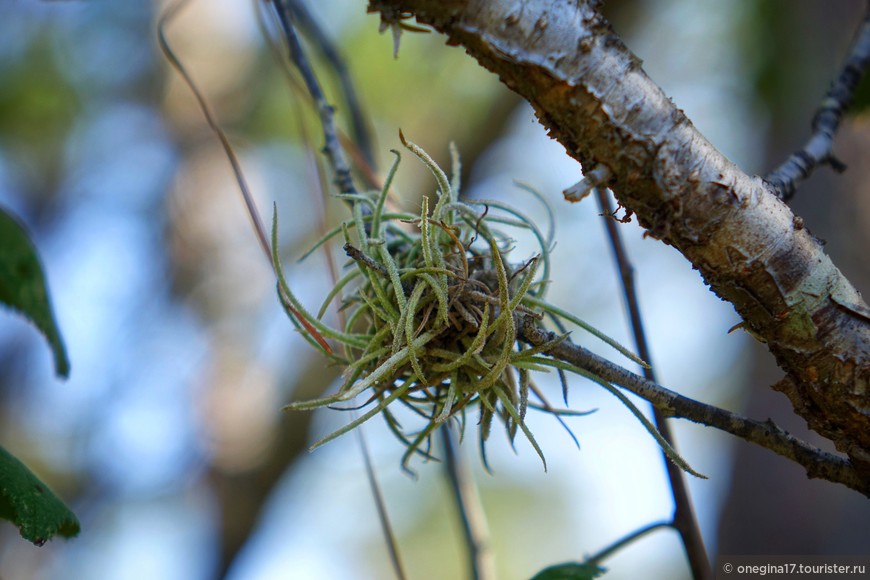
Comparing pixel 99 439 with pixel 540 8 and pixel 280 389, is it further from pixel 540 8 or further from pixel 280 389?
pixel 540 8

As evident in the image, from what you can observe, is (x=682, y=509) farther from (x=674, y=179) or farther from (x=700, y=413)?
(x=674, y=179)

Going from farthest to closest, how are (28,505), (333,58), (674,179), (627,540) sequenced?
(333,58) < (627,540) < (28,505) < (674,179)

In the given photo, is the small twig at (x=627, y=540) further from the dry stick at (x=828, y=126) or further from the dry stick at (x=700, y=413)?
the dry stick at (x=828, y=126)

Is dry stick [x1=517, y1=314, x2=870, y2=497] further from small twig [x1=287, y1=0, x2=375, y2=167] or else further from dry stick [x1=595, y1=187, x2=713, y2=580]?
small twig [x1=287, y1=0, x2=375, y2=167]

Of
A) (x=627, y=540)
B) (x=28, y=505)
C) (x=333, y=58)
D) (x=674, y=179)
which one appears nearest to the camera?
(x=674, y=179)

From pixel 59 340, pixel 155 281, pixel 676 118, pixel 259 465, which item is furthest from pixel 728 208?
pixel 155 281

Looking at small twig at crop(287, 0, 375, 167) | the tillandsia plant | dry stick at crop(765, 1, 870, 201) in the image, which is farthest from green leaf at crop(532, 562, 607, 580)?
small twig at crop(287, 0, 375, 167)

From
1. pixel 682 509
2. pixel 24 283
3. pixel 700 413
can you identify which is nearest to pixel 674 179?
pixel 700 413
